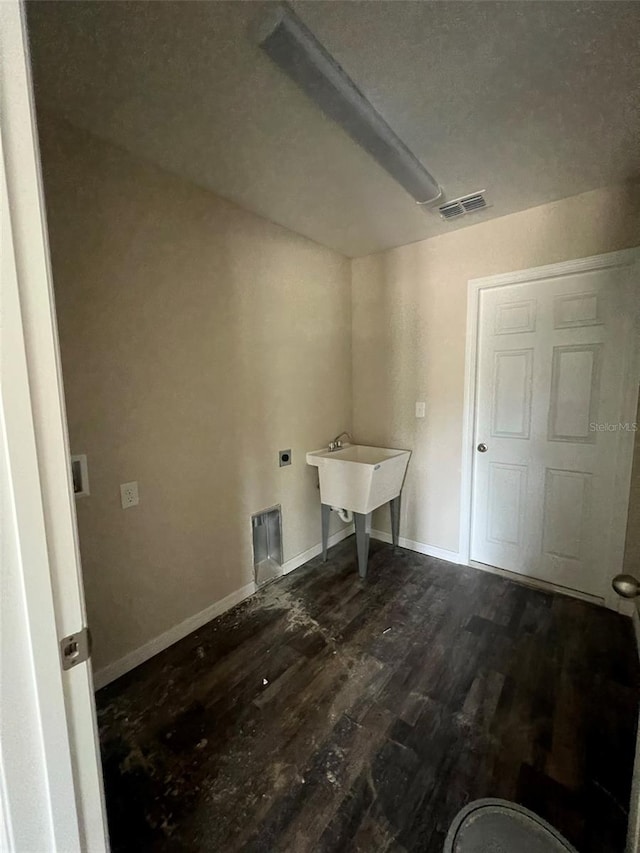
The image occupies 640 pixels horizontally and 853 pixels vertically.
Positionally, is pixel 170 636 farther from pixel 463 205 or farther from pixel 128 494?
pixel 463 205

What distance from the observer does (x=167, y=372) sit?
5.73 ft

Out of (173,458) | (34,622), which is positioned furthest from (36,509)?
(173,458)

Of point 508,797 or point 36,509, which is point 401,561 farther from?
point 36,509

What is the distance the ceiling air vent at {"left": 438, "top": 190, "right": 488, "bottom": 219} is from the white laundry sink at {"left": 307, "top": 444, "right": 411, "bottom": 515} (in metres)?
1.61

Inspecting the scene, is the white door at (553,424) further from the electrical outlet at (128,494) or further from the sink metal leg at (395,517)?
the electrical outlet at (128,494)

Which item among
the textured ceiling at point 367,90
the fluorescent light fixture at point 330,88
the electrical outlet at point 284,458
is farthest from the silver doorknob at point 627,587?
the electrical outlet at point 284,458

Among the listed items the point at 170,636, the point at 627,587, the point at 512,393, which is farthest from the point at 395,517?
the point at 627,587

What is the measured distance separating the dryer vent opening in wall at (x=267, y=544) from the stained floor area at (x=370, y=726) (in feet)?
0.75

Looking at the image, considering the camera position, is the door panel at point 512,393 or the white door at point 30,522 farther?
the door panel at point 512,393

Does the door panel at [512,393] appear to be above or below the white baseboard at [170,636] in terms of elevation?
above

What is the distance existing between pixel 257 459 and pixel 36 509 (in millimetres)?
1775

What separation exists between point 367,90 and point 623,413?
2036 millimetres

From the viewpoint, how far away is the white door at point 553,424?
198 cm

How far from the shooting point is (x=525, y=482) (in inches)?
91.3
